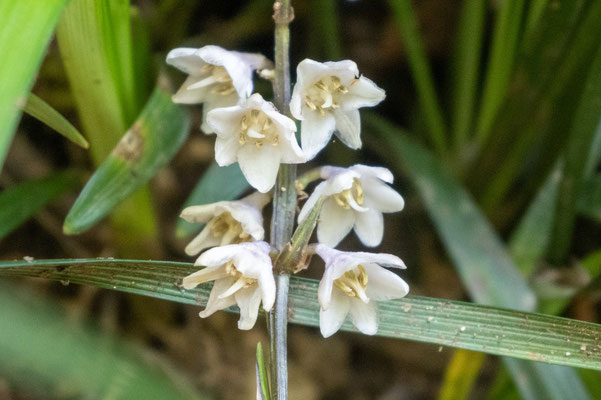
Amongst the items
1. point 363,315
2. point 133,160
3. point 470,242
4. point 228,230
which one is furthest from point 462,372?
point 133,160

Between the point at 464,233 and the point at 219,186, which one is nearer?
the point at 219,186

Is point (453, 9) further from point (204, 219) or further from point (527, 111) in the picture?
point (204, 219)

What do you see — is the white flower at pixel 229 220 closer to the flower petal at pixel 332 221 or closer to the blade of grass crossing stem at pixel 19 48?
the flower petal at pixel 332 221

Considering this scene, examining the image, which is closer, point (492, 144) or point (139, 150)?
point (139, 150)

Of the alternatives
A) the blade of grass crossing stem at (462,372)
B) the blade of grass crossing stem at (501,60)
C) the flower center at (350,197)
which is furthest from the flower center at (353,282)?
the blade of grass crossing stem at (501,60)

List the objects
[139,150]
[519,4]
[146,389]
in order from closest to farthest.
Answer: [146,389]
[139,150]
[519,4]

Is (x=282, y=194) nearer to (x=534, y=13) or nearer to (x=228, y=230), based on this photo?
(x=228, y=230)

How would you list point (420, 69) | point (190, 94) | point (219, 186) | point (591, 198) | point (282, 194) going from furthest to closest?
point (420, 69)
point (591, 198)
point (219, 186)
point (190, 94)
point (282, 194)

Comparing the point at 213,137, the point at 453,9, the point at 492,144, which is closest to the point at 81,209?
the point at 213,137
